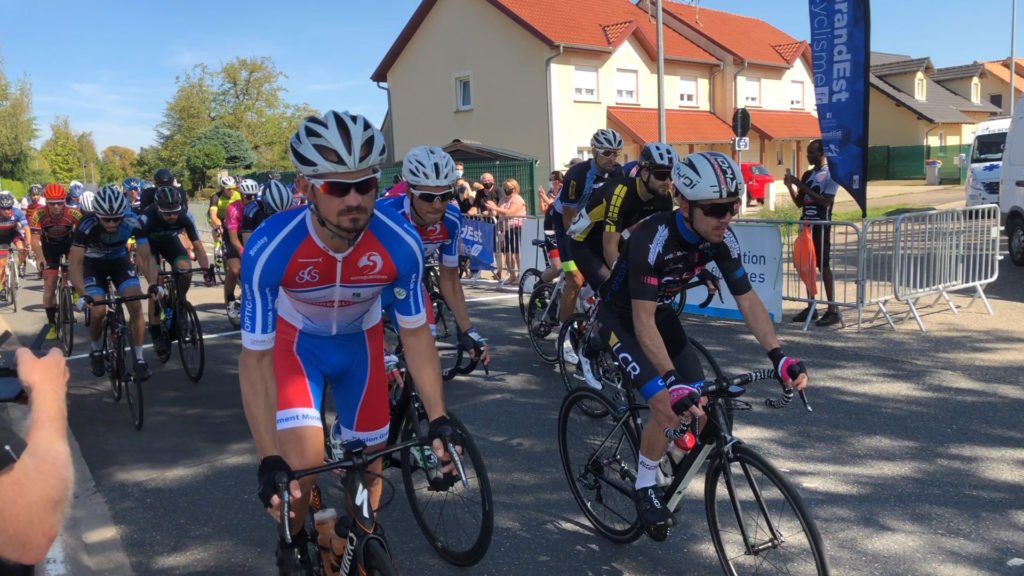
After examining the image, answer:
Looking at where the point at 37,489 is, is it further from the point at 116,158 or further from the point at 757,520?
the point at 116,158

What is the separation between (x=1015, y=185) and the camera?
1259cm

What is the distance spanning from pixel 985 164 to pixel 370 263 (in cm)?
1895

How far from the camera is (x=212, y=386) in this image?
7820 mm

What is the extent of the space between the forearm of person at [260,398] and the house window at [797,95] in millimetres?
41931

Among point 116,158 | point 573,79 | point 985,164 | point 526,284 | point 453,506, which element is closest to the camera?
point 453,506

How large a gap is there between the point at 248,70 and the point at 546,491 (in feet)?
236

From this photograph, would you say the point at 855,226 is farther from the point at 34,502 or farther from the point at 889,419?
the point at 34,502

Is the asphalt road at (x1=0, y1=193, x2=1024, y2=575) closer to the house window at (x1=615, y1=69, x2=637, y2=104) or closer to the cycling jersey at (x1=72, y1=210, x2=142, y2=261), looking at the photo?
the cycling jersey at (x1=72, y1=210, x2=142, y2=261)

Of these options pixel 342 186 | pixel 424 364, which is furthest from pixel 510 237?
pixel 342 186

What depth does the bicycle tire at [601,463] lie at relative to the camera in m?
4.08

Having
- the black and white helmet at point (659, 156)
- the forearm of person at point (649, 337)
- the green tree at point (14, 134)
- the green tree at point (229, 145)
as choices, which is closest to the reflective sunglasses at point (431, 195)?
the black and white helmet at point (659, 156)

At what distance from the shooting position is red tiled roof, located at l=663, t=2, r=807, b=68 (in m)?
37.1

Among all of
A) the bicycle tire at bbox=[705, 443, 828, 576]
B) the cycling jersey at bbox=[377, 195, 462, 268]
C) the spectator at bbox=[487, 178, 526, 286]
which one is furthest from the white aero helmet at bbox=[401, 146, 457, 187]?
the spectator at bbox=[487, 178, 526, 286]

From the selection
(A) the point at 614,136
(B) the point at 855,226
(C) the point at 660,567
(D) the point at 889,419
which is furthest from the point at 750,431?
(B) the point at 855,226
